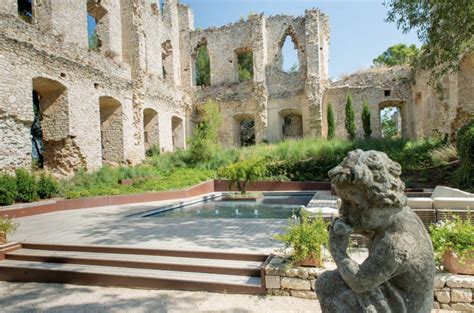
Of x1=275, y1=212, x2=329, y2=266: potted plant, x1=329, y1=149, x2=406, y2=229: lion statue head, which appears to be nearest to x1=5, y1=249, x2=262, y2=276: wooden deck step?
x1=275, y1=212, x2=329, y2=266: potted plant

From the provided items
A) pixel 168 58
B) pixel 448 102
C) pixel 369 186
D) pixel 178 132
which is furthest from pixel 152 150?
pixel 369 186

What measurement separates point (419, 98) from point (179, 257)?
70.4 feet

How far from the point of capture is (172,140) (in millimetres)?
24000

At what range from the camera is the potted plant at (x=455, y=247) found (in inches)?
139

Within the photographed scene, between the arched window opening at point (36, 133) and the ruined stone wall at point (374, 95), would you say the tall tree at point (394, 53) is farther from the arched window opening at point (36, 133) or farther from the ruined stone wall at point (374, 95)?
the arched window opening at point (36, 133)

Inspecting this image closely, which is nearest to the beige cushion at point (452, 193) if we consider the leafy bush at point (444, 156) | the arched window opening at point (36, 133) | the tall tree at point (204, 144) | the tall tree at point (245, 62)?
the leafy bush at point (444, 156)

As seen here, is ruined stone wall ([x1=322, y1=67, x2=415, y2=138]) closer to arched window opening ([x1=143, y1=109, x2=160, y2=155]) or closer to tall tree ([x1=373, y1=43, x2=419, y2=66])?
arched window opening ([x1=143, y1=109, x2=160, y2=155])

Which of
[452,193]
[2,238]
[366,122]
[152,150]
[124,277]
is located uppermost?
[366,122]

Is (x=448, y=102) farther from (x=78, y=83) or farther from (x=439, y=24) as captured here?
(x=78, y=83)

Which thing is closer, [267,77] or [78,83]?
[78,83]

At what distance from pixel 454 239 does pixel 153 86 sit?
1988 cm

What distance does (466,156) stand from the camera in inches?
371

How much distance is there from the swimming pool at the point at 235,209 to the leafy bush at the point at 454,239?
4.51 m

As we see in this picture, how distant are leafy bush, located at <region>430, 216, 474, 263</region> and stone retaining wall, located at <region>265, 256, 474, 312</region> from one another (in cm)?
28
